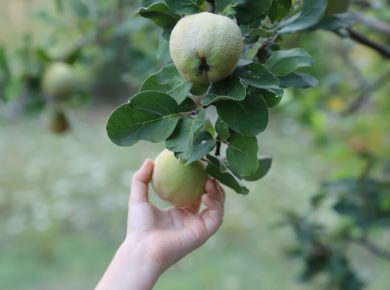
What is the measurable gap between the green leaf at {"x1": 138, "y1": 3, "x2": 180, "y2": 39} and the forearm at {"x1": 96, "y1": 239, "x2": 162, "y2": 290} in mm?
459

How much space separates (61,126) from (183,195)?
960 mm

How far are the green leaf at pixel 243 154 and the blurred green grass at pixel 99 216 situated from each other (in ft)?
4.67

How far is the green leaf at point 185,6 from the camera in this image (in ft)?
2.04

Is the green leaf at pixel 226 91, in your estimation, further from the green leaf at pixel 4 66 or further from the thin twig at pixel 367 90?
the thin twig at pixel 367 90

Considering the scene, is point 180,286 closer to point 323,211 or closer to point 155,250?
point 323,211

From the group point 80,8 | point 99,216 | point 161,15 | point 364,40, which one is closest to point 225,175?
point 161,15

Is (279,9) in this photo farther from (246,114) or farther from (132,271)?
(132,271)

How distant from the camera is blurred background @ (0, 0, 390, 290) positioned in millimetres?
1617

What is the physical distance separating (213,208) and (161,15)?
16.8 inches

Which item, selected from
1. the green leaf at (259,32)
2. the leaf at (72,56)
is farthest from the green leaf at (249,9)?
the leaf at (72,56)

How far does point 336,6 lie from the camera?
896 millimetres

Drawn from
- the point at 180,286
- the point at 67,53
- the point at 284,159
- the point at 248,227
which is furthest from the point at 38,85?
the point at 284,159

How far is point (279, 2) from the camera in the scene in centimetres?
72

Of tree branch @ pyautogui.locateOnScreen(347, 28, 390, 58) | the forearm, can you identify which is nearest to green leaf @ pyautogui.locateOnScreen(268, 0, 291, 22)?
tree branch @ pyautogui.locateOnScreen(347, 28, 390, 58)
